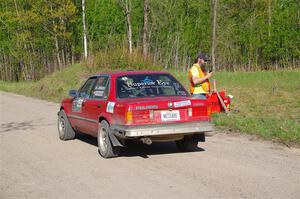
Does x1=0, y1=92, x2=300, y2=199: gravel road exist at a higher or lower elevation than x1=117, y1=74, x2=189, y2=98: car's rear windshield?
lower

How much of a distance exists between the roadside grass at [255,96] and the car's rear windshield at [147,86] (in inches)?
96.2

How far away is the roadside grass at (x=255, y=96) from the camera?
10.7 metres

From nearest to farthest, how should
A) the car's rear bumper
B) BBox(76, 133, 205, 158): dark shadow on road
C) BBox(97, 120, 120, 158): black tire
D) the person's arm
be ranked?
the car's rear bumper < BBox(97, 120, 120, 158): black tire < BBox(76, 133, 205, 158): dark shadow on road < the person's arm

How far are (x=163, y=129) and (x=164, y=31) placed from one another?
141 feet

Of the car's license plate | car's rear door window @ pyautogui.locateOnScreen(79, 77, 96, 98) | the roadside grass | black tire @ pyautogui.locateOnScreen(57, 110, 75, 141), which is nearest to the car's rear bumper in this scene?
the car's license plate

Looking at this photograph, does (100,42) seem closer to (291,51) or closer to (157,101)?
(291,51)

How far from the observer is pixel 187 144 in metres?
9.10

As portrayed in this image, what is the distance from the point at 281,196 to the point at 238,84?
15982 millimetres

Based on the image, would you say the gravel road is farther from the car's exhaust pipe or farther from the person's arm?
the person's arm

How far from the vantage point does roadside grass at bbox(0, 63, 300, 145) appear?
10669 mm

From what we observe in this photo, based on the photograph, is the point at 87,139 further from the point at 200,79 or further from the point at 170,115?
the point at 170,115

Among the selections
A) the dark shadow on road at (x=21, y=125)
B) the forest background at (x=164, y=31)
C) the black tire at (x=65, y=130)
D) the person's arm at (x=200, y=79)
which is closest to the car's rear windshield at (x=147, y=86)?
the person's arm at (x=200, y=79)

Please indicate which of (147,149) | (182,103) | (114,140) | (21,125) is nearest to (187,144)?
(147,149)

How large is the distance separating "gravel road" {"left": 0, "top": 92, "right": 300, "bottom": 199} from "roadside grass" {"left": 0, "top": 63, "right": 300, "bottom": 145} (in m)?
0.66
